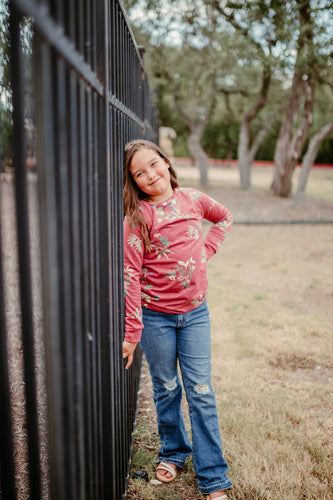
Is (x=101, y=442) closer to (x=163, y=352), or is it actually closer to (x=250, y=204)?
(x=163, y=352)

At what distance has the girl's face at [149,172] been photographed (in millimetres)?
2264

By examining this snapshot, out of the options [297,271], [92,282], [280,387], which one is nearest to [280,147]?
[297,271]

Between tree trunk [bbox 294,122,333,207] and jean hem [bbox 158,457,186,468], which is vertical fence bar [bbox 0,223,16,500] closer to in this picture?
jean hem [bbox 158,457,186,468]

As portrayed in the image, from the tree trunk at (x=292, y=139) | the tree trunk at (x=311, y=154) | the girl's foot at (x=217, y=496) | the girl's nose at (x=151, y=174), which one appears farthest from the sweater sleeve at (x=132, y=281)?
the tree trunk at (x=292, y=139)

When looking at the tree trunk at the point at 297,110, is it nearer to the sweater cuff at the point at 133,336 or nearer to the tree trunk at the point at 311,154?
the tree trunk at the point at 311,154

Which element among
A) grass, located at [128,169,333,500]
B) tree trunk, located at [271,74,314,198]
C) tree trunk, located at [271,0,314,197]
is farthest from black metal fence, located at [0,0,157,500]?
tree trunk, located at [271,74,314,198]

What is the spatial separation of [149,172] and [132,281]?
56 cm

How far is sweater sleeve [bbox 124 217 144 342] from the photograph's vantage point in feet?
7.30

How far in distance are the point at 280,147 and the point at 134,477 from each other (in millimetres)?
14458

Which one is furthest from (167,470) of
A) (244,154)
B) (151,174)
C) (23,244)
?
(244,154)

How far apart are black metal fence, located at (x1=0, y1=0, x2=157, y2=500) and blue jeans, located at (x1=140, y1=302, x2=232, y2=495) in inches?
17.1

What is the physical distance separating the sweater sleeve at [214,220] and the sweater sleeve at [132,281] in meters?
0.49

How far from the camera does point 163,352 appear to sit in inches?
93.5

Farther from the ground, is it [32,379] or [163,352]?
[32,379]
